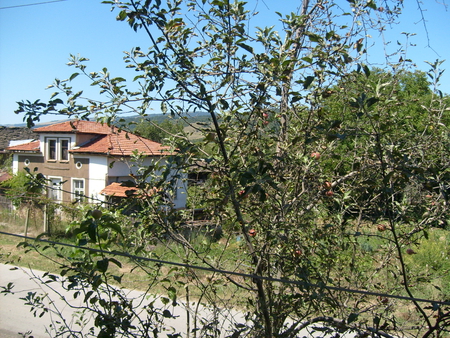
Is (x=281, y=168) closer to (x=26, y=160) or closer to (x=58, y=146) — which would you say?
(x=58, y=146)

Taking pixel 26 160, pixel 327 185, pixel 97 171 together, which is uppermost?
pixel 26 160

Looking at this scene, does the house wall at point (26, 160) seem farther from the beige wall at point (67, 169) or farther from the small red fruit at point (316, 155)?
the small red fruit at point (316, 155)

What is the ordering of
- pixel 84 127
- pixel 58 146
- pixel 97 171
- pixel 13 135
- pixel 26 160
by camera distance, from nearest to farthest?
pixel 84 127, pixel 97 171, pixel 58 146, pixel 26 160, pixel 13 135

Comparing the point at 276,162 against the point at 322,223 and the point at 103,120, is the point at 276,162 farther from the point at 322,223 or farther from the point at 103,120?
the point at 103,120

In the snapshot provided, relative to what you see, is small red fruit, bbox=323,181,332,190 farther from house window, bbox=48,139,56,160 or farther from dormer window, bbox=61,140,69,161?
house window, bbox=48,139,56,160

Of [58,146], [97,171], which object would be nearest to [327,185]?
[97,171]

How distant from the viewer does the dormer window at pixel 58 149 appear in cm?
1673

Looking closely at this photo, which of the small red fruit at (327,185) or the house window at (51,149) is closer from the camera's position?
the small red fruit at (327,185)

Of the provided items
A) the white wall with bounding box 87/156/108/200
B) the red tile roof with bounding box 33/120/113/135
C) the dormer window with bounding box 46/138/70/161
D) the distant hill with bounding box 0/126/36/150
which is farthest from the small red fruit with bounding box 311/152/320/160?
the distant hill with bounding box 0/126/36/150

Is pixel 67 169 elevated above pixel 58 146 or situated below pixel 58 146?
below

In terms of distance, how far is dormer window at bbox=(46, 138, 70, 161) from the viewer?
1673cm

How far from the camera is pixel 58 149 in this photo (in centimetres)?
1678

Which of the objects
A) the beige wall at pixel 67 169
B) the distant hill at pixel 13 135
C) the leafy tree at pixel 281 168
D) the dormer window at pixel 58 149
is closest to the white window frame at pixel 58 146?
the dormer window at pixel 58 149

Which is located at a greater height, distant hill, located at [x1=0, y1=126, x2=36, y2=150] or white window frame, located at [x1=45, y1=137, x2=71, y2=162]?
distant hill, located at [x1=0, y1=126, x2=36, y2=150]
